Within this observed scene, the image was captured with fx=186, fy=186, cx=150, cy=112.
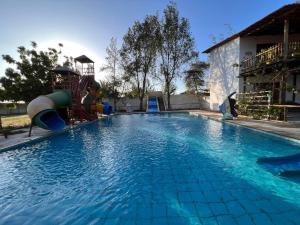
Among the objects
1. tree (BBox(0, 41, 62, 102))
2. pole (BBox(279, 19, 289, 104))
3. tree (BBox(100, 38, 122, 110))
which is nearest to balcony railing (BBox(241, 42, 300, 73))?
pole (BBox(279, 19, 289, 104))

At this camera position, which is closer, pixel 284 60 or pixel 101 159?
pixel 101 159

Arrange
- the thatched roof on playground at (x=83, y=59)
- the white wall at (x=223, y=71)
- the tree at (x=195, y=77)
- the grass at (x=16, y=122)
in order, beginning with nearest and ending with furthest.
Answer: the grass at (x=16, y=122) → the thatched roof on playground at (x=83, y=59) → the white wall at (x=223, y=71) → the tree at (x=195, y=77)

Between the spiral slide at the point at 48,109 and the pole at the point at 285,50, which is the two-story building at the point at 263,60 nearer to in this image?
the pole at the point at 285,50

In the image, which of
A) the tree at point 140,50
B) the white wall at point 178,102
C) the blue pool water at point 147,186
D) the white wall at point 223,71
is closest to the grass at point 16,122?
the blue pool water at point 147,186

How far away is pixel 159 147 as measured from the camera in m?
6.38

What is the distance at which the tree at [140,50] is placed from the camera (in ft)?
71.5

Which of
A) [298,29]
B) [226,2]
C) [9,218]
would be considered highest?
[226,2]

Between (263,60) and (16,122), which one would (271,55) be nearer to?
(263,60)

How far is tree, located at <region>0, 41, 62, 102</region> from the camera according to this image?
744 inches

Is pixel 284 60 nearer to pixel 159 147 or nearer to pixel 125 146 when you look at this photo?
pixel 159 147

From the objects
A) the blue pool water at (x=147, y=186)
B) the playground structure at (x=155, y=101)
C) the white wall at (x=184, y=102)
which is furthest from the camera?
the white wall at (x=184, y=102)

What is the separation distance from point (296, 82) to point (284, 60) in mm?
6631

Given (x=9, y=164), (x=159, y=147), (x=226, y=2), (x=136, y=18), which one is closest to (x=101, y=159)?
(x=159, y=147)

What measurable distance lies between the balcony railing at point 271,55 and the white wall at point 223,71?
1.80 meters
